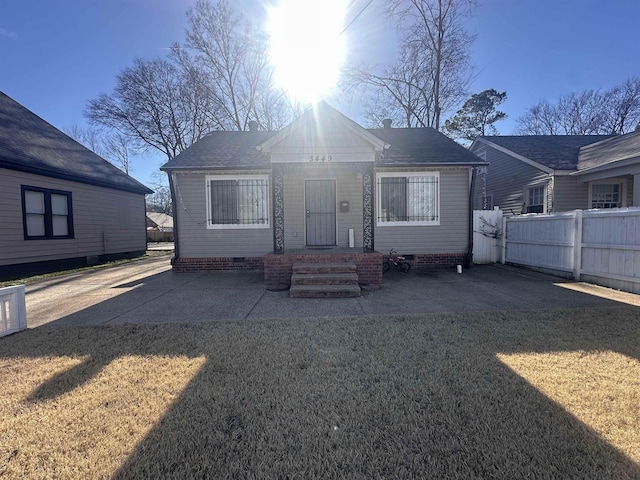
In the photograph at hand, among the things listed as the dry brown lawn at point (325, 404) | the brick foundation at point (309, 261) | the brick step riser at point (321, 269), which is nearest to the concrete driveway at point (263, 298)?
the brick foundation at point (309, 261)

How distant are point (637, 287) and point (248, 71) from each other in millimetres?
20607

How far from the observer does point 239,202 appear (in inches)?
357

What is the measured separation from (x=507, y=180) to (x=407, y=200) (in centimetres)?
741

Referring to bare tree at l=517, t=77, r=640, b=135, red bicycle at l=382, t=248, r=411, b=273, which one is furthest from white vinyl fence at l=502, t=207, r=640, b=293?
bare tree at l=517, t=77, r=640, b=135

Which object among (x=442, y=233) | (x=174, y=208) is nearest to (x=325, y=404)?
(x=442, y=233)

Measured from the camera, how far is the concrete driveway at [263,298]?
15.9 ft

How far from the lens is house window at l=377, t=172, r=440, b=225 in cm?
902

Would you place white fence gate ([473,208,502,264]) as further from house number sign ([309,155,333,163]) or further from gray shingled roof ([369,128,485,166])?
house number sign ([309,155,333,163])

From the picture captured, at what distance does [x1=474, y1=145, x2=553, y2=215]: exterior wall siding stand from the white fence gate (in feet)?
11.2

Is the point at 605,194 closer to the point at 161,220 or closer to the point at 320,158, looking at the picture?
the point at 320,158

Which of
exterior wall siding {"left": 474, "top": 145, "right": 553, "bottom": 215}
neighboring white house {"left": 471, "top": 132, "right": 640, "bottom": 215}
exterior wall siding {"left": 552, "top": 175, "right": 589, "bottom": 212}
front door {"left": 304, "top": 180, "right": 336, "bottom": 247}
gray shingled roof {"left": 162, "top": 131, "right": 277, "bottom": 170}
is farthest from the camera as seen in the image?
exterior wall siding {"left": 474, "top": 145, "right": 553, "bottom": 215}

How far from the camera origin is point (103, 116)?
2016 centimetres

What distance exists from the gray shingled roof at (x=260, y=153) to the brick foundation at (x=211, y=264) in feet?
8.88

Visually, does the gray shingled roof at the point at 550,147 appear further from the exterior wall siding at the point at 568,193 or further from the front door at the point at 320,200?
the front door at the point at 320,200
